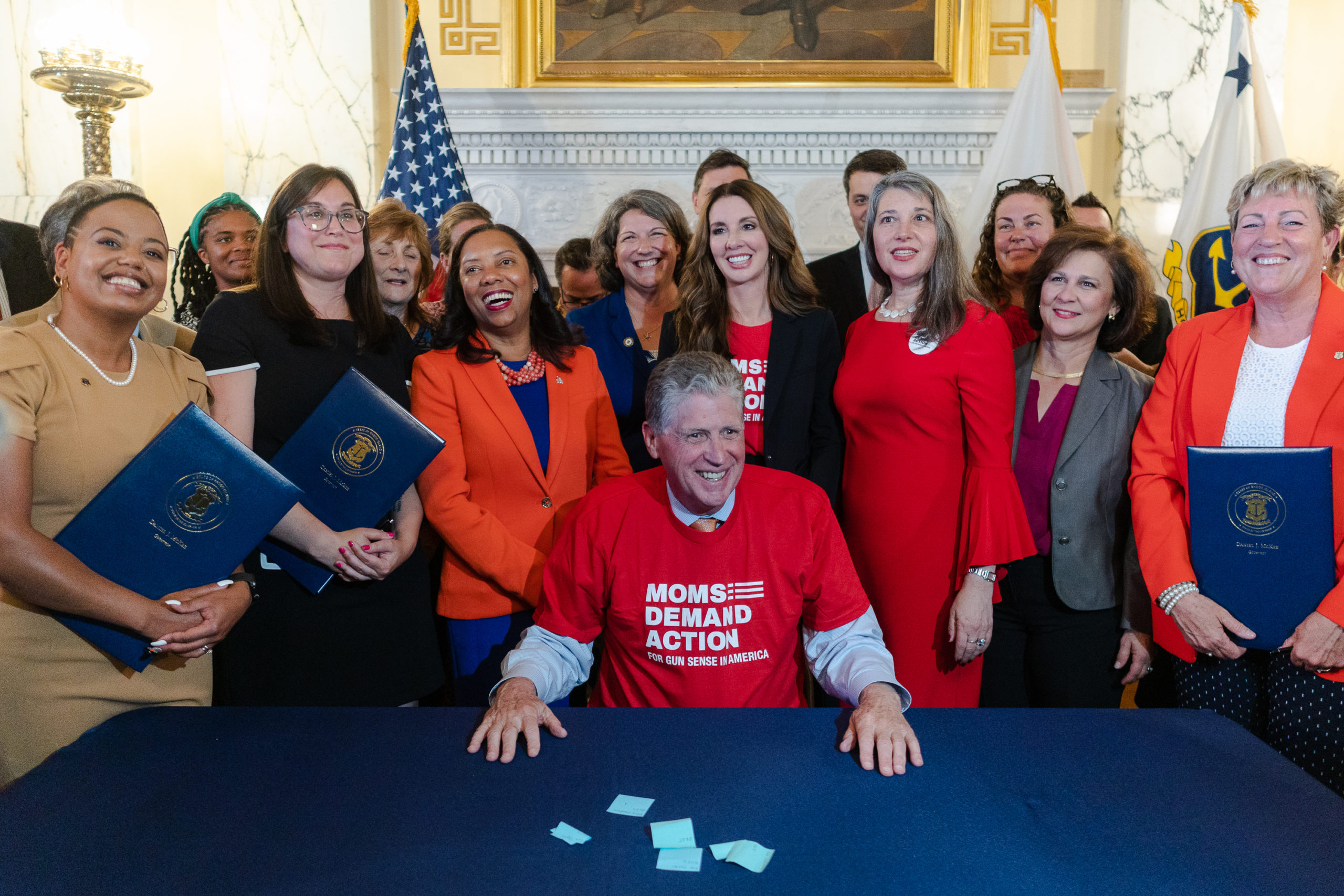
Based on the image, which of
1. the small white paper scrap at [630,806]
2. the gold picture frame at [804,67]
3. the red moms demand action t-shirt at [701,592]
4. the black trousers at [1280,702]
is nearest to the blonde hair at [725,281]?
the red moms demand action t-shirt at [701,592]

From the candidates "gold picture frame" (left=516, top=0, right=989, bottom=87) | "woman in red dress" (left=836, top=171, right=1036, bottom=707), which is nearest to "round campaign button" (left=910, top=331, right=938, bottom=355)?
"woman in red dress" (left=836, top=171, right=1036, bottom=707)

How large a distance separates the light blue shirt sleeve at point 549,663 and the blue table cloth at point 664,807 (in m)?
0.14

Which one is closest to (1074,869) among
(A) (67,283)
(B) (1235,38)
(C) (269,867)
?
(C) (269,867)

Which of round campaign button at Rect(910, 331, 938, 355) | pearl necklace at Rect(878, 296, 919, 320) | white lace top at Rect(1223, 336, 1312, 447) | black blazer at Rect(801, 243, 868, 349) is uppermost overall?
black blazer at Rect(801, 243, 868, 349)

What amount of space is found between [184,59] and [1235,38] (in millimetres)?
5401

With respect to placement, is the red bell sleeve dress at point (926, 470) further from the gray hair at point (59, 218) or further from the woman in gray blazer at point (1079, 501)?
the gray hair at point (59, 218)

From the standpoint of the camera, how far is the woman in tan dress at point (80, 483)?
1.74 m

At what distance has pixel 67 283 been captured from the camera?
1.88m

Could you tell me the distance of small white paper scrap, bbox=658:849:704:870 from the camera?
1.24 m

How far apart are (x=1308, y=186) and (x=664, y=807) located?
1.84 meters

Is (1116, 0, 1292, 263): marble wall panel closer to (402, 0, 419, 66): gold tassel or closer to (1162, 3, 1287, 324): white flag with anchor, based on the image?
(1162, 3, 1287, 324): white flag with anchor

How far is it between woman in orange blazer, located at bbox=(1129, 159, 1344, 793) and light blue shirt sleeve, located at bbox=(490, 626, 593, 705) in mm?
1249

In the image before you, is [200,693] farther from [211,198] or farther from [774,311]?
[211,198]

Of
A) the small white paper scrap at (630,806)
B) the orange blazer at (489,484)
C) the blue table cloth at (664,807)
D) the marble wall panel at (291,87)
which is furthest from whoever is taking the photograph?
the marble wall panel at (291,87)
